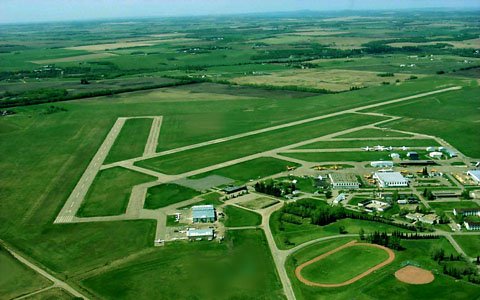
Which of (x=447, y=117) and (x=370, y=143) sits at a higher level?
(x=447, y=117)

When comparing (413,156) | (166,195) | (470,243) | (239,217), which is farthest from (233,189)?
(413,156)

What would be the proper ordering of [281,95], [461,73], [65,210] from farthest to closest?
[461,73] → [281,95] → [65,210]

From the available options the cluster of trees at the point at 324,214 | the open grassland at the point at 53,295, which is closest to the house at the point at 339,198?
the cluster of trees at the point at 324,214

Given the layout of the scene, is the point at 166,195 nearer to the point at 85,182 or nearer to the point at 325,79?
the point at 85,182

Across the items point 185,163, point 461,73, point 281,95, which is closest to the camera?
point 185,163

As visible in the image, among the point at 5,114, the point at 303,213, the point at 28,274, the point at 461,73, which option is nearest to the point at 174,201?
the point at 303,213

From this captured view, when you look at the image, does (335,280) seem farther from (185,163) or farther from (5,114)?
(5,114)
